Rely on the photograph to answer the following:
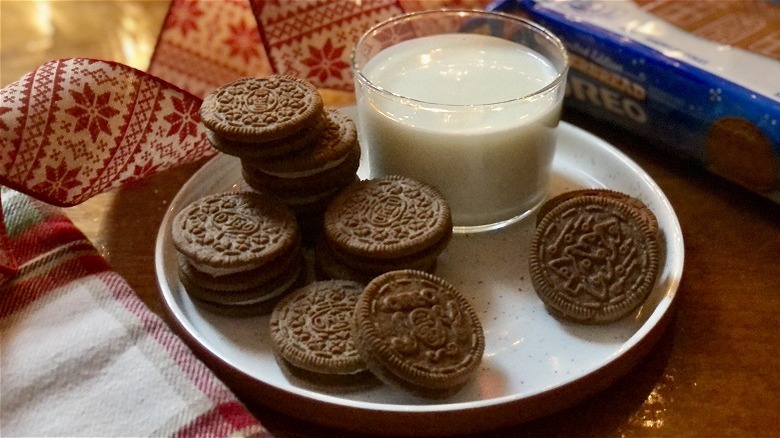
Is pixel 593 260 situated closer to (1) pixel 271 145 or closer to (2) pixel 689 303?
(2) pixel 689 303

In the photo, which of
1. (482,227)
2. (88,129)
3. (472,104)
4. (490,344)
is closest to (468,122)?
(472,104)

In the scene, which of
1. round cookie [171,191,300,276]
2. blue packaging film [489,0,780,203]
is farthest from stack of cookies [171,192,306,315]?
blue packaging film [489,0,780,203]

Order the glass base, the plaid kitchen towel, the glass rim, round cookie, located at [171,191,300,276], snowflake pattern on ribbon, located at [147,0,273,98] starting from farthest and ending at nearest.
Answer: snowflake pattern on ribbon, located at [147,0,273,98], the glass base, the glass rim, round cookie, located at [171,191,300,276], the plaid kitchen towel

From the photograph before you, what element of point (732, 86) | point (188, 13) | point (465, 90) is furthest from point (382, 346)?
point (188, 13)

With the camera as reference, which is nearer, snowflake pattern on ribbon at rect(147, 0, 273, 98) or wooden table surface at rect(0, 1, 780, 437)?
wooden table surface at rect(0, 1, 780, 437)

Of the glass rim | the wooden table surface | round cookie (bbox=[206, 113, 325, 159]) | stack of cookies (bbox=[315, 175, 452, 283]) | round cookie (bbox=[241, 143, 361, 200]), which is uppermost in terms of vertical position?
the glass rim

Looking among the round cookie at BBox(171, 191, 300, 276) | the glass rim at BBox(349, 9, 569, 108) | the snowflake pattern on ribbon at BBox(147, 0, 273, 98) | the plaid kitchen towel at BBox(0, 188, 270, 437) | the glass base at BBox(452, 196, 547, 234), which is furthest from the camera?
the snowflake pattern on ribbon at BBox(147, 0, 273, 98)

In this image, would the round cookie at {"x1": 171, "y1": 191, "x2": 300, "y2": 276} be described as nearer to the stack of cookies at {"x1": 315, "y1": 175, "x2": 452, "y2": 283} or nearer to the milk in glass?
the stack of cookies at {"x1": 315, "y1": 175, "x2": 452, "y2": 283}
